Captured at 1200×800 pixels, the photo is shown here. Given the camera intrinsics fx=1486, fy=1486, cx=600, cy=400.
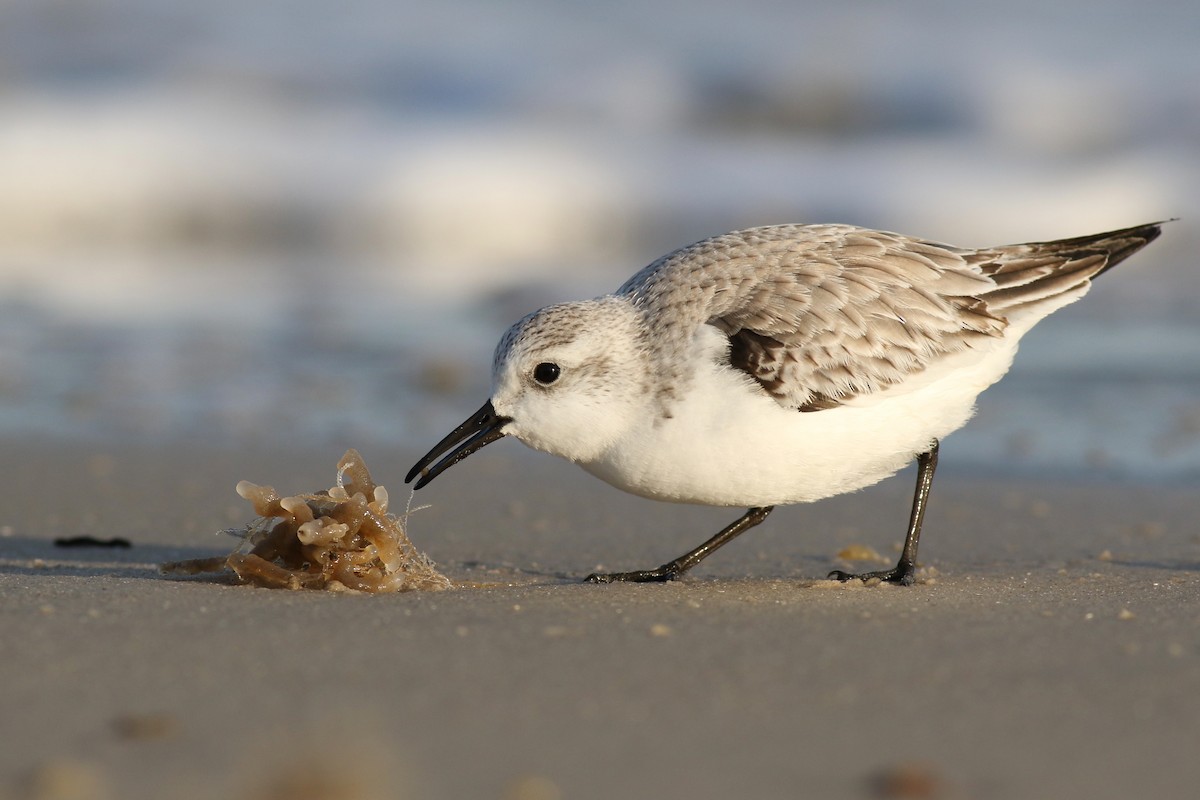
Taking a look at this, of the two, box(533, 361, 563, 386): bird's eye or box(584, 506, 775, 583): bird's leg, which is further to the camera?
box(584, 506, 775, 583): bird's leg

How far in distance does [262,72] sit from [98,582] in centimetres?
1412

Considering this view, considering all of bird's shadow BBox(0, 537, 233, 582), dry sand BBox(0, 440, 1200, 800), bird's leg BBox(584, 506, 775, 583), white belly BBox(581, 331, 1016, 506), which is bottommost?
bird's shadow BBox(0, 537, 233, 582)

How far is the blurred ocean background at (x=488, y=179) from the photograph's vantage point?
914cm

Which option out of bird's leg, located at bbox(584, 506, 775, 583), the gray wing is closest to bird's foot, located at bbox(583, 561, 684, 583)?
bird's leg, located at bbox(584, 506, 775, 583)

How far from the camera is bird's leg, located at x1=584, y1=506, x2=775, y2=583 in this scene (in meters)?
5.19

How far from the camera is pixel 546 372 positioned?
4.89 meters

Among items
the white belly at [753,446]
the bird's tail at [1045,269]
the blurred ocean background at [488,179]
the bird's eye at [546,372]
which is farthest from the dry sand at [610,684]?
the blurred ocean background at [488,179]

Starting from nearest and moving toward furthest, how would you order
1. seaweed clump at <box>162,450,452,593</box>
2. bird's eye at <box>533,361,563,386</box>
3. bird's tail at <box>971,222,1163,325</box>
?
seaweed clump at <box>162,450,452,593</box> → bird's eye at <box>533,361,563,386</box> → bird's tail at <box>971,222,1163,325</box>

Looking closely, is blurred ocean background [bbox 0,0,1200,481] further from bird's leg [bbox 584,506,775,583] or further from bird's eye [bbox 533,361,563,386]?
bird's eye [bbox 533,361,563,386]

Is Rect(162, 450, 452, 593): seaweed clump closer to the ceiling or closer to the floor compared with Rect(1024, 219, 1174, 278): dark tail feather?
closer to the floor

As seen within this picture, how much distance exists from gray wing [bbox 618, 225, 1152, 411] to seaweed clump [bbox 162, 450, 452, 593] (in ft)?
3.54

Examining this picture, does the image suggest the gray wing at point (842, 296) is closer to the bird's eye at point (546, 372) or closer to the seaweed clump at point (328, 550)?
the bird's eye at point (546, 372)

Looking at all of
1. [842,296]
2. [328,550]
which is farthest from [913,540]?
[328,550]

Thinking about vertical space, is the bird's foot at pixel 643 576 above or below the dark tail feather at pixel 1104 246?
below
